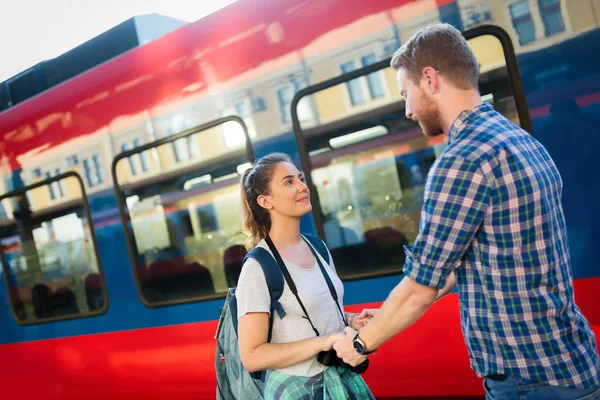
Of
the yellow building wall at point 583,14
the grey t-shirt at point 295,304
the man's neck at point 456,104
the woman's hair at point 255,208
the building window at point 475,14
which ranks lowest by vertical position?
the grey t-shirt at point 295,304

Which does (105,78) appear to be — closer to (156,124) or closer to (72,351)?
(156,124)

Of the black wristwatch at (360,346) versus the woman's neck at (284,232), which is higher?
the woman's neck at (284,232)

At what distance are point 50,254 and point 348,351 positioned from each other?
3.66 metres

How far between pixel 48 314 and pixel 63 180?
1169 mm

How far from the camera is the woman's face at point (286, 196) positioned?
205 centimetres

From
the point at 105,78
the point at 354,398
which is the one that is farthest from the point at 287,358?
the point at 105,78

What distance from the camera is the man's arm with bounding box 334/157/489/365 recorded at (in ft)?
4.63

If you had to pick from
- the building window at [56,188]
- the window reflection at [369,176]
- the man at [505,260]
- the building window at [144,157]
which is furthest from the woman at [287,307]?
the building window at [56,188]

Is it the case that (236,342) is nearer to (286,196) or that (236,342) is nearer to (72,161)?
(286,196)

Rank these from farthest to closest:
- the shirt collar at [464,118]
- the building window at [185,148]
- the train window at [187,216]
A: the building window at [185,148] < the train window at [187,216] < the shirt collar at [464,118]

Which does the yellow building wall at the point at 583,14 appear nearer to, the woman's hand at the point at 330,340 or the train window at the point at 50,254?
the woman's hand at the point at 330,340

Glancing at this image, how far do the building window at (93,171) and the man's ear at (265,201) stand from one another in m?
2.51

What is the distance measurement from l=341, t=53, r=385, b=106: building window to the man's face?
1.37 m

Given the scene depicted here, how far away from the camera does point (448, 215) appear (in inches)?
56.4
